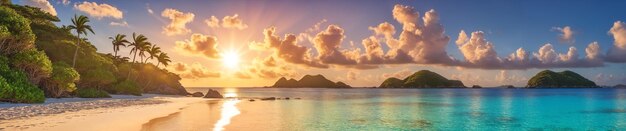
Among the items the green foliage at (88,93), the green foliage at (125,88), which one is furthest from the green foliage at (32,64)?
the green foliage at (125,88)

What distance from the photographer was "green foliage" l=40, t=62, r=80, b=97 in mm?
48188

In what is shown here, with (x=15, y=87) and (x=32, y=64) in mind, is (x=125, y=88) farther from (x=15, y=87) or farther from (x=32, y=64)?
(x=15, y=87)

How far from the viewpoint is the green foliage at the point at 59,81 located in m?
48.2

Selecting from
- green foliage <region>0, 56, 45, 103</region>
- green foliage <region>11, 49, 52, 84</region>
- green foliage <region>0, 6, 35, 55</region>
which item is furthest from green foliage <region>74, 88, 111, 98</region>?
green foliage <region>0, 56, 45, 103</region>

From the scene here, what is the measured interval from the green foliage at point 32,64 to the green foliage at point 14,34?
84 cm

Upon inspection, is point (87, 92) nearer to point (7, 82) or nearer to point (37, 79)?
point (37, 79)

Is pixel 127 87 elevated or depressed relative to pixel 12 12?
depressed

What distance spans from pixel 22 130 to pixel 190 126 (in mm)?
8787

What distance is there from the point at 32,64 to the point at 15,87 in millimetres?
6175

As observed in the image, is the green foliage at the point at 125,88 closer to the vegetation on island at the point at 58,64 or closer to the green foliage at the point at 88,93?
the vegetation on island at the point at 58,64

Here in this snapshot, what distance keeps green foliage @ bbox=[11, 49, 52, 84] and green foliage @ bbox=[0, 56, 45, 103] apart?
4.03 feet

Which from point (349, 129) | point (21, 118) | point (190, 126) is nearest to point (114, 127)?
point (190, 126)

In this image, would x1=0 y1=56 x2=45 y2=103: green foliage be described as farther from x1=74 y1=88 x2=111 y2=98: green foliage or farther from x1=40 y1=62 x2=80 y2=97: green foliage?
x1=74 y1=88 x2=111 y2=98: green foliage

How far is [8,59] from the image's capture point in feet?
132
